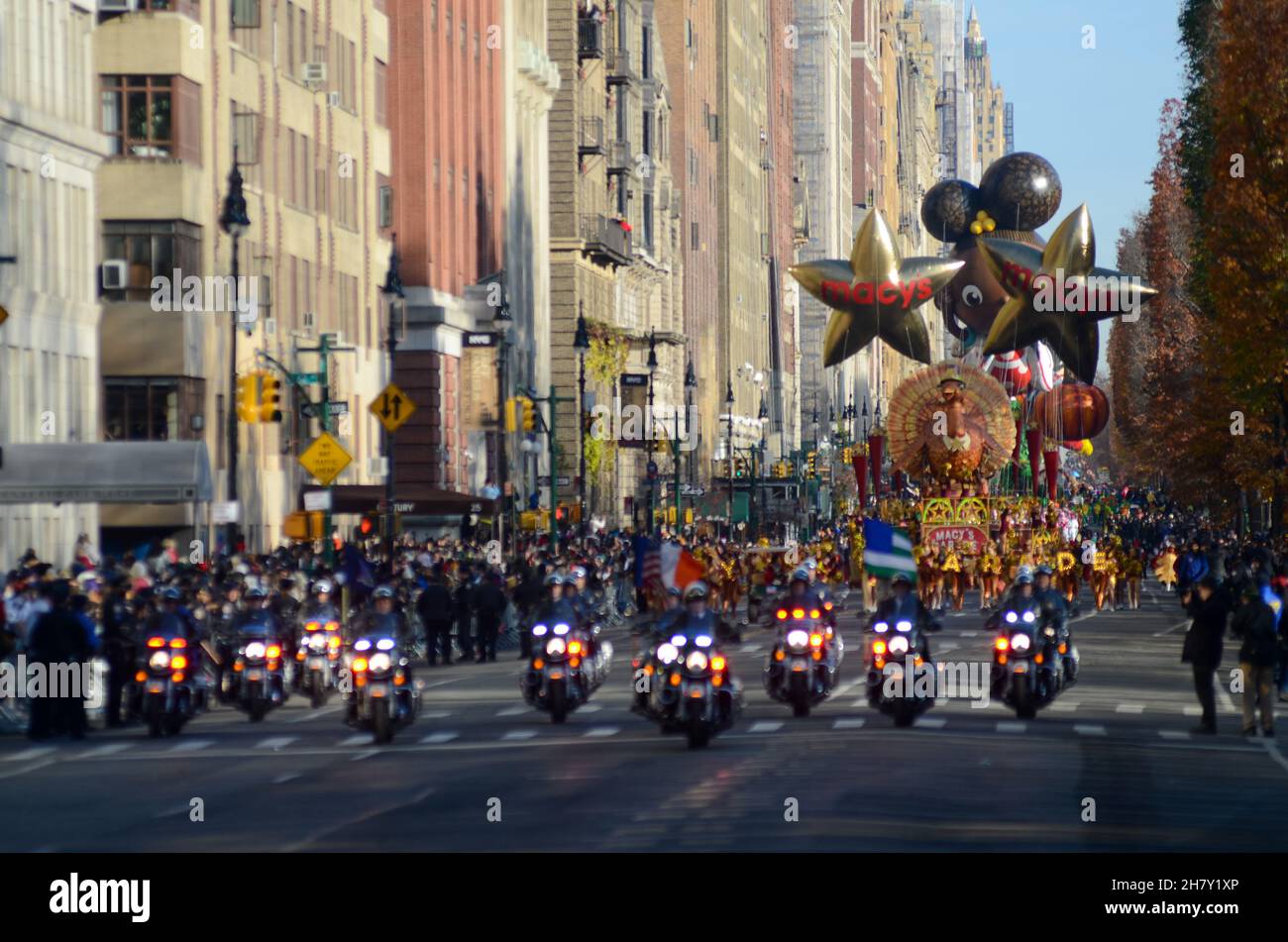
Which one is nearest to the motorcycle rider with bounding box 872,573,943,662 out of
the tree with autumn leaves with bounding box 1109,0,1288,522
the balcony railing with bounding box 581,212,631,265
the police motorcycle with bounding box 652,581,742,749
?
the police motorcycle with bounding box 652,581,742,749

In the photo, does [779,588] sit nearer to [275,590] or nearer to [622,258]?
[275,590]

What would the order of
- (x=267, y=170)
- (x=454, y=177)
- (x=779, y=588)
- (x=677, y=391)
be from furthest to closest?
1. (x=677, y=391)
2. (x=454, y=177)
3. (x=267, y=170)
4. (x=779, y=588)

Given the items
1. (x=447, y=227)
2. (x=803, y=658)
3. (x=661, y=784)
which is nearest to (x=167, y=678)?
(x=803, y=658)

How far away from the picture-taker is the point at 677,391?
395 feet

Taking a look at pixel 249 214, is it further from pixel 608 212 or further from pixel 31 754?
pixel 608 212

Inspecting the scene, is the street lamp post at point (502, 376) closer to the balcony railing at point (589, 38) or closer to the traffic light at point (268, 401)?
the traffic light at point (268, 401)

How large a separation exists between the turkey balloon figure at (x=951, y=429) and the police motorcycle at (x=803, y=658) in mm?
33308

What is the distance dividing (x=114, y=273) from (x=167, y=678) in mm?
27686

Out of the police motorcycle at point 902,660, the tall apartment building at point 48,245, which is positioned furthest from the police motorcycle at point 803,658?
the tall apartment building at point 48,245

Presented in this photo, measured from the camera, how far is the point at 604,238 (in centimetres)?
9881
